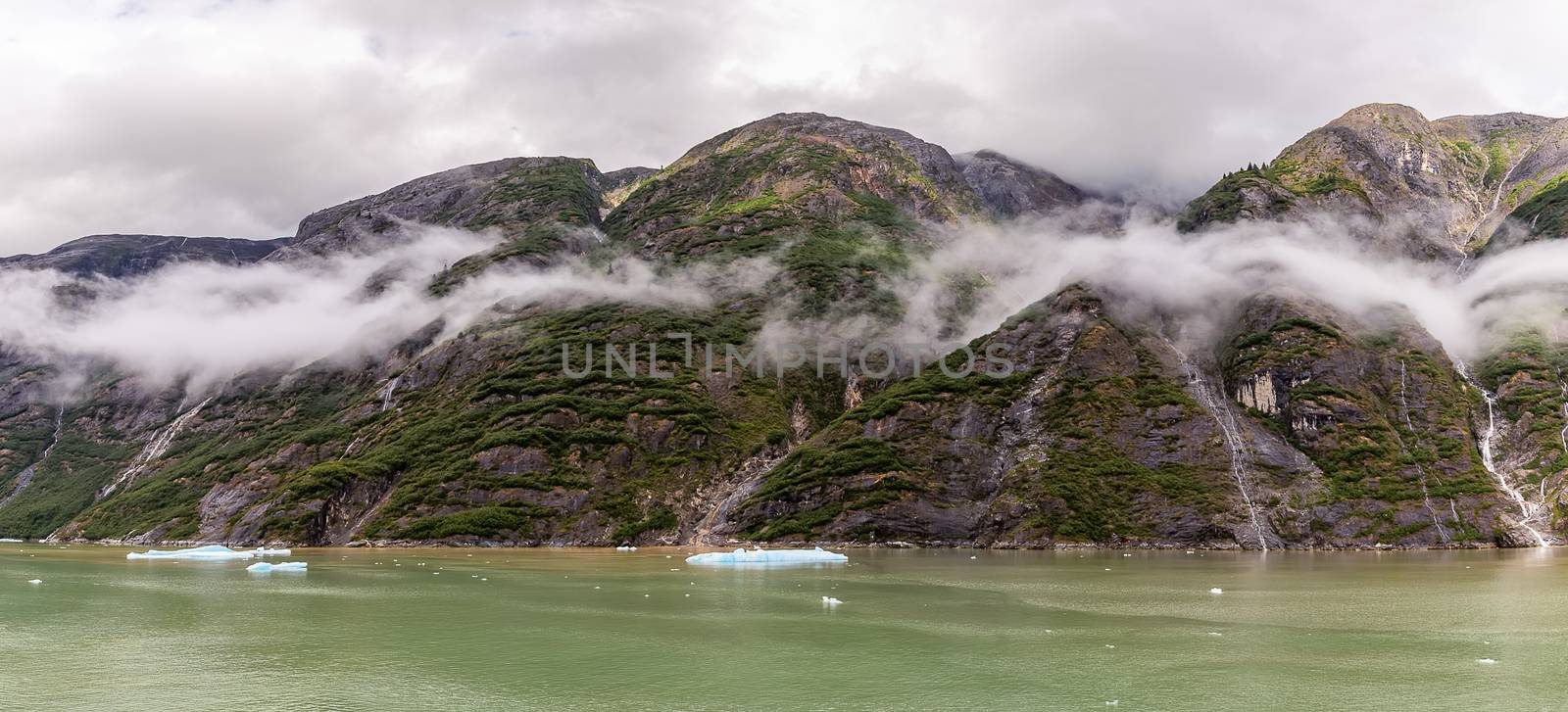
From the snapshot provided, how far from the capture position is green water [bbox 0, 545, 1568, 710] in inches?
1080

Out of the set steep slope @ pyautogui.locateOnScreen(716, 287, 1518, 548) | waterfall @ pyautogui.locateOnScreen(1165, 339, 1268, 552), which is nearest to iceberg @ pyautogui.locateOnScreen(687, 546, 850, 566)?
steep slope @ pyautogui.locateOnScreen(716, 287, 1518, 548)

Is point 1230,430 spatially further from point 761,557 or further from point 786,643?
point 786,643

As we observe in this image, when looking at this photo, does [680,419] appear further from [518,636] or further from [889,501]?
[518,636]

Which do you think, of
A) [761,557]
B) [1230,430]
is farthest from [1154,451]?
[761,557]

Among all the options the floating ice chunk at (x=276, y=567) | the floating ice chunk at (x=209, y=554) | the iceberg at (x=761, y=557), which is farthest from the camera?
the floating ice chunk at (x=209, y=554)

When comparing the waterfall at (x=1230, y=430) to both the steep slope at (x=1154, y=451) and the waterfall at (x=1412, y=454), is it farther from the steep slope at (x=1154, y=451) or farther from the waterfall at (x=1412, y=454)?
the waterfall at (x=1412, y=454)

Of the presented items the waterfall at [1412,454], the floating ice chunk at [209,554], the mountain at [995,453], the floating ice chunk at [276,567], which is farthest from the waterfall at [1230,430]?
the floating ice chunk at [209,554]

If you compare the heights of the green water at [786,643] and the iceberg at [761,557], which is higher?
the green water at [786,643]

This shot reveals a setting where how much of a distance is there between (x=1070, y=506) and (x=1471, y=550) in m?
49.0

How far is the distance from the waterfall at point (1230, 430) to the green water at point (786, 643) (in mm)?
61079

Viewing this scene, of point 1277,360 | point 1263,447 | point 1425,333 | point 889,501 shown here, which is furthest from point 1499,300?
point 889,501

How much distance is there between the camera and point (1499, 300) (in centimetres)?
19788

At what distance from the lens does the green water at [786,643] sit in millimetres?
27422

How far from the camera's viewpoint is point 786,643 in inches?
1464
